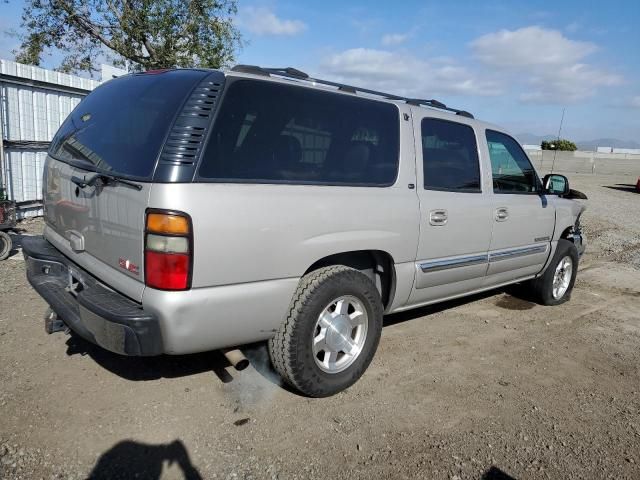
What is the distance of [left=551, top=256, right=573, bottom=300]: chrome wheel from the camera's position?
18.3 feet

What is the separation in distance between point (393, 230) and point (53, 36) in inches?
484

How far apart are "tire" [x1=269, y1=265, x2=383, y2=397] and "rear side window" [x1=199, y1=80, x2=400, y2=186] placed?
63cm

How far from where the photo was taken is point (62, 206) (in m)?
3.23

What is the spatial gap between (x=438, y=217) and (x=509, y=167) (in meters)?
1.37

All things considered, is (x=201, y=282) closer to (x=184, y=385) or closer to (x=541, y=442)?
(x=184, y=385)

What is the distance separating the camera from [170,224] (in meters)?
2.41

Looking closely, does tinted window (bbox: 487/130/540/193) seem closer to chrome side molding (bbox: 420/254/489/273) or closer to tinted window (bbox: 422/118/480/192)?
tinted window (bbox: 422/118/480/192)

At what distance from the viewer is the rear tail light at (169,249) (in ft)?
7.93

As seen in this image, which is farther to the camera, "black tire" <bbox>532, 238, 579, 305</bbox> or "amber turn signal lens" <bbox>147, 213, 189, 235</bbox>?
"black tire" <bbox>532, 238, 579, 305</bbox>

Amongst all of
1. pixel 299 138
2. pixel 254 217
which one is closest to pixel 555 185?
pixel 299 138

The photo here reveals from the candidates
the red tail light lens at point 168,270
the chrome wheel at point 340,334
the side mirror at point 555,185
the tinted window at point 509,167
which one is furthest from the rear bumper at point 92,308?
the side mirror at point 555,185

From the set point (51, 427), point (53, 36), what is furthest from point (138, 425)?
point (53, 36)

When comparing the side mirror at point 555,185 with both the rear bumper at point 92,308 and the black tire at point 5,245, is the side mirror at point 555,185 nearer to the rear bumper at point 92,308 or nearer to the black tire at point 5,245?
the rear bumper at point 92,308

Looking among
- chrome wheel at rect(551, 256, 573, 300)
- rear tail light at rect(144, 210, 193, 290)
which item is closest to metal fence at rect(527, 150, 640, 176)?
chrome wheel at rect(551, 256, 573, 300)
